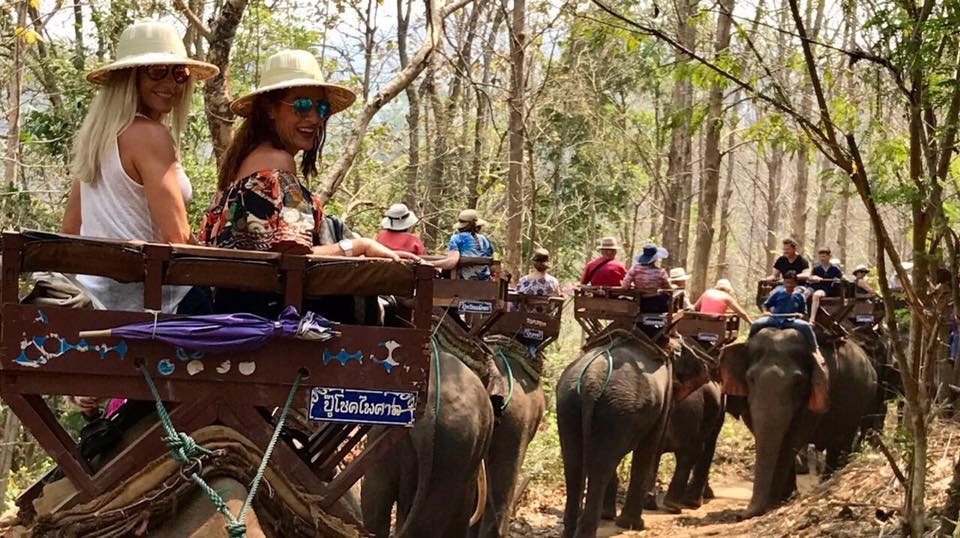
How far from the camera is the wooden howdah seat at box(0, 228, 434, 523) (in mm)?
3678

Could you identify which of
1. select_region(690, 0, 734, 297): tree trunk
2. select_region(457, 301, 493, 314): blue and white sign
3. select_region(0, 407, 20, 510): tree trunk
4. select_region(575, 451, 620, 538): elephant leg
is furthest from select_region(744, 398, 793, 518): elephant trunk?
select_region(0, 407, 20, 510): tree trunk

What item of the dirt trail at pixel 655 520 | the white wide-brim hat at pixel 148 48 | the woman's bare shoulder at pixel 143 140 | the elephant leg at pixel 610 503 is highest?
the white wide-brim hat at pixel 148 48

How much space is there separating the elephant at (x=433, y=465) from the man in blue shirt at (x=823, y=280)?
26.3ft

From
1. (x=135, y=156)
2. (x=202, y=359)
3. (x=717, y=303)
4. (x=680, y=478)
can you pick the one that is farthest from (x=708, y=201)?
(x=202, y=359)

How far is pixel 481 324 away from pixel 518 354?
185 cm

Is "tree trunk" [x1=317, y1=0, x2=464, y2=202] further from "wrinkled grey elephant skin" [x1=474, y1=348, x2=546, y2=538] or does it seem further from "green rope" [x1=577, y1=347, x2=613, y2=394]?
"green rope" [x1=577, y1=347, x2=613, y2=394]

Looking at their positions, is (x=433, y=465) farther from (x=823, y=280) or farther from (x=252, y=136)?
(x=823, y=280)

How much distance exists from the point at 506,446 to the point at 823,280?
684cm

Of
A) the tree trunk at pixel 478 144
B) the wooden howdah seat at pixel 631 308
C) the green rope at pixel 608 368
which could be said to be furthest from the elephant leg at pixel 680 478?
the tree trunk at pixel 478 144

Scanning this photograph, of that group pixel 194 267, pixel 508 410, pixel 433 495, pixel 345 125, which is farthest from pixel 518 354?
pixel 345 125

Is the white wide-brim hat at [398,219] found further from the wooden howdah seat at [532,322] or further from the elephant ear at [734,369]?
the elephant ear at [734,369]

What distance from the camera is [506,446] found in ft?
35.9

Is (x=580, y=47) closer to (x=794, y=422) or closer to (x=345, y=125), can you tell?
(x=345, y=125)

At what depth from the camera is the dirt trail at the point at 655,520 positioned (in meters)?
13.0
